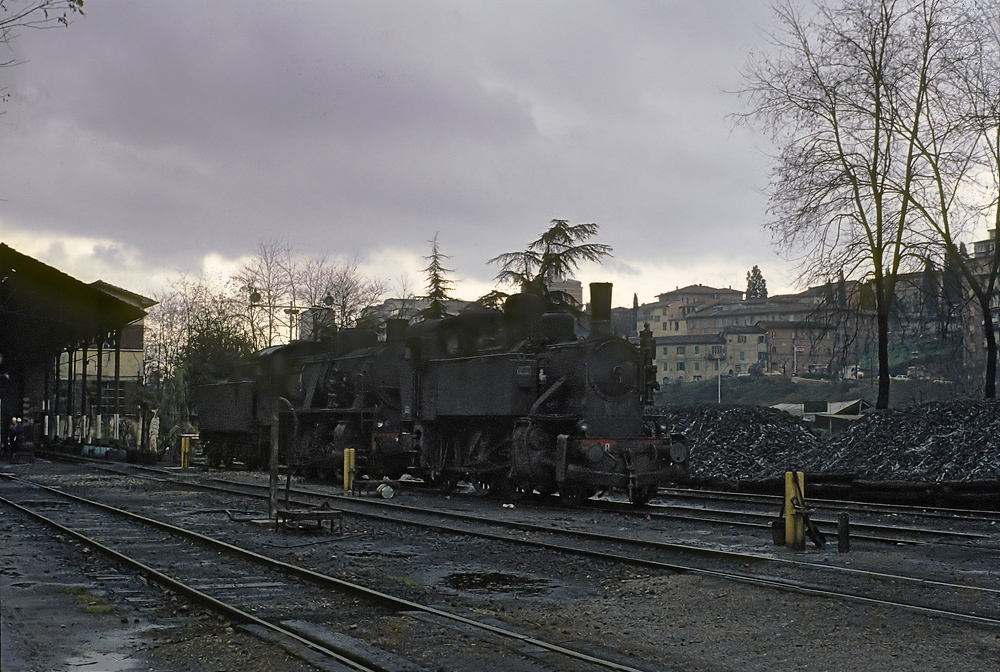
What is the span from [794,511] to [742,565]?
1.47m

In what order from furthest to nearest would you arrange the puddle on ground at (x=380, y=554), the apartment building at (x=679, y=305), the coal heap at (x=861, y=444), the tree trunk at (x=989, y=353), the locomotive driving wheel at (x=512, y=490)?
the apartment building at (x=679, y=305), the tree trunk at (x=989, y=353), the coal heap at (x=861, y=444), the locomotive driving wheel at (x=512, y=490), the puddle on ground at (x=380, y=554)

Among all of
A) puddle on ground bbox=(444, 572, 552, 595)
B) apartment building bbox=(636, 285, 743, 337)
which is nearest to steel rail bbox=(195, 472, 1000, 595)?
puddle on ground bbox=(444, 572, 552, 595)

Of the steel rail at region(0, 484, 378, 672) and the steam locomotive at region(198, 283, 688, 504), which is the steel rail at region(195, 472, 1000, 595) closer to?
the steam locomotive at region(198, 283, 688, 504)

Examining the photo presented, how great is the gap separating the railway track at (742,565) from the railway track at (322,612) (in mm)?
2900

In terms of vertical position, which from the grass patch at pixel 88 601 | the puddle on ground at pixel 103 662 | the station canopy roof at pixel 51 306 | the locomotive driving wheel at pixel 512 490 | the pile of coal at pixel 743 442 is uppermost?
the station canopy roof at pixel 51 306

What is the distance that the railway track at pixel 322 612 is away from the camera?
20.9 feet

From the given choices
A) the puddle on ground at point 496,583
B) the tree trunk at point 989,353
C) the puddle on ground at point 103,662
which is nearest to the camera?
the puddle on ground at point 103,662

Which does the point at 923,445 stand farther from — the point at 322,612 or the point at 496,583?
the point at 322,612

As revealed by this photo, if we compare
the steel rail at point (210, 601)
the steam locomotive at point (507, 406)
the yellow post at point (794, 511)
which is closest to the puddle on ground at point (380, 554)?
the steel rail at point (210, 601)

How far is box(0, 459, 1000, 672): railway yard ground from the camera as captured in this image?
645 centimetres

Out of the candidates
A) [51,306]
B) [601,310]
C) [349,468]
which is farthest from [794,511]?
[51,306]

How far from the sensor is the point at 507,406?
16734 millimetres

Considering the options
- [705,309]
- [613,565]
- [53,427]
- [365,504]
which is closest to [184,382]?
[53,427]

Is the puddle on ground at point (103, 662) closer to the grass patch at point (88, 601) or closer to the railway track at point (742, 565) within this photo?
the grass patch at point (88, 601)
